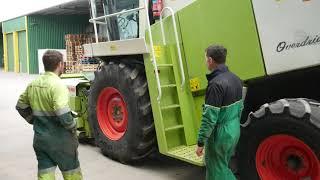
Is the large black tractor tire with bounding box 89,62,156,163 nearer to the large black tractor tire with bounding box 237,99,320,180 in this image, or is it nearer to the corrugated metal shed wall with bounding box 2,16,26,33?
the large black tractor tire with bounding box 237,99,320,180

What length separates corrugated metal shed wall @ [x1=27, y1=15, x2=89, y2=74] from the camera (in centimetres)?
2578

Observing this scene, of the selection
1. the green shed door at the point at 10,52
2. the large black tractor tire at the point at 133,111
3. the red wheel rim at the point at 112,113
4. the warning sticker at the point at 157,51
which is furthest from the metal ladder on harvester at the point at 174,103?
the green shed door at the point at 10,52

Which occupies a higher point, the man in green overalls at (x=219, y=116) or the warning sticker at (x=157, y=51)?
the warning sticker at (x=157, y=51)

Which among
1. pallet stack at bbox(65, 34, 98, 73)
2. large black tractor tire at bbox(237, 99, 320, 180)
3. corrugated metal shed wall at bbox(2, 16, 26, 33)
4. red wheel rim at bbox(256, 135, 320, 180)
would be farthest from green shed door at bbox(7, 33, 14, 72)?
red wheel rim at bbox(256, 135, 320, 180)

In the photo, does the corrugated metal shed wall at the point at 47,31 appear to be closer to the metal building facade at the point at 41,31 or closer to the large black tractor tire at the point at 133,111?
the metal building facade at the point at 41,31

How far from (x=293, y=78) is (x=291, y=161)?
0.91 meters

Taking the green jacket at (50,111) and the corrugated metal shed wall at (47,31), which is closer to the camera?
the green jacket at (50,111)

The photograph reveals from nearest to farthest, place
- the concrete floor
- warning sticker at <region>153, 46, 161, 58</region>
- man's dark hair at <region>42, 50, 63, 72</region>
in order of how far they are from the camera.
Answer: man's dark hair at <region>42, 50, 63, 72</region> → warning sticker at <region>153, 46, 161, 58</region> → the concrete floor

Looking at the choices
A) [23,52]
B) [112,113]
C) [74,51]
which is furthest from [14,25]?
[112,113]

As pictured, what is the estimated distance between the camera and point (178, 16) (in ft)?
17.5

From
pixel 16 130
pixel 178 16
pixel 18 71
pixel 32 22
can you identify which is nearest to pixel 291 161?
pixel 178 16

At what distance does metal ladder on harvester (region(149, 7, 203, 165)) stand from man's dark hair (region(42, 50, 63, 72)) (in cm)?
150

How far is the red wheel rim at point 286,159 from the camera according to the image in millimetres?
3971

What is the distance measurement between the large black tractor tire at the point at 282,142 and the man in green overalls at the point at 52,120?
172cm
